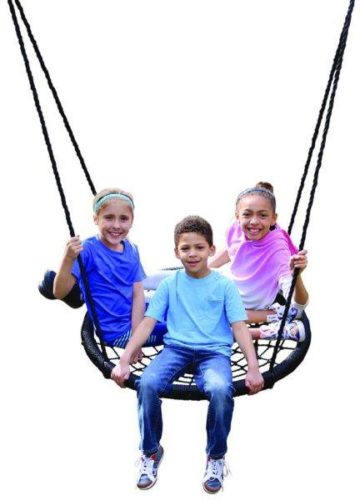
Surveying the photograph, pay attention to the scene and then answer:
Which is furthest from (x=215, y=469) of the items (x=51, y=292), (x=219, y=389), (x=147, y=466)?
(x=51, y=292)

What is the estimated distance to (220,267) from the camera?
3727 mm

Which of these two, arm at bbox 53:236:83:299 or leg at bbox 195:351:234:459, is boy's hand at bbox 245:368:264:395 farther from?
arm at bbox 53:236:83:299

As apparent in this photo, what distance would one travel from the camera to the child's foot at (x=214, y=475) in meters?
2.78

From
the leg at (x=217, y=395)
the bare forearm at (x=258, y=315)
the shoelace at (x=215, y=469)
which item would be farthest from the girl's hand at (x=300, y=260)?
the shoelace at (x=215, y=469)

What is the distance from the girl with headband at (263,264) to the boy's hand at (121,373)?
2.47ft

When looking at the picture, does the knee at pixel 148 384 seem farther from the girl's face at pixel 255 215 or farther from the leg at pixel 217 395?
the girl's face at pixel 255 215

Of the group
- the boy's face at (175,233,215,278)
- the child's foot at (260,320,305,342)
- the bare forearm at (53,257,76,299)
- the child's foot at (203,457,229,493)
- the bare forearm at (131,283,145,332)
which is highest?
the boy's face at (175,233,215,278)

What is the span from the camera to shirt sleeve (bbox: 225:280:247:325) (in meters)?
2.85

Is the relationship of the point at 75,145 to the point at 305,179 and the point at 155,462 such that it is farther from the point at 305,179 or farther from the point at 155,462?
the point at 155,462

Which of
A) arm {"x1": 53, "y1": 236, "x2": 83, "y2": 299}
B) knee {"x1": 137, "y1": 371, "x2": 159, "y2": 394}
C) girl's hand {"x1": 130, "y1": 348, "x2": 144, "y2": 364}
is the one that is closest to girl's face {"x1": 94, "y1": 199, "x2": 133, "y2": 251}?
arm {"x1": 53, "y1": 236, "x2": 83, "y2": 299}

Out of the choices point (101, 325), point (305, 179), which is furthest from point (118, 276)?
point (305, 179)

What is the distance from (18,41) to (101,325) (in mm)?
1318

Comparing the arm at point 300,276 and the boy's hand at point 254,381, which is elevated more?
the arm at point 300,276

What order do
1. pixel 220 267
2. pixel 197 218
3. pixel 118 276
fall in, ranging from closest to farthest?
1. pixel 197 218
2. pixel 118 276
3. pixel 220 267
